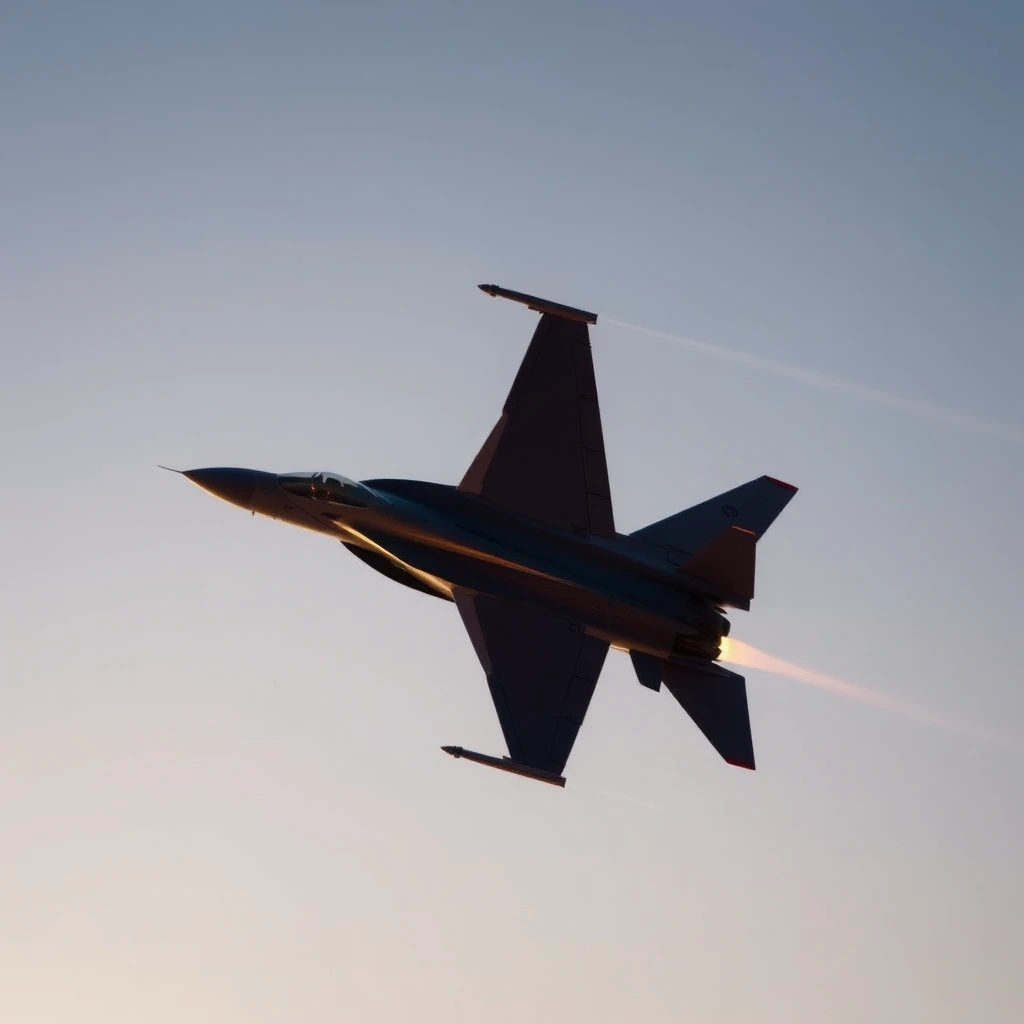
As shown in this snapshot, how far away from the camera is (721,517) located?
44406 mm

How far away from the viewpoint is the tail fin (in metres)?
43.7

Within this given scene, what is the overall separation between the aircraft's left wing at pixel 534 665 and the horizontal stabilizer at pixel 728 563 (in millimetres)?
3044

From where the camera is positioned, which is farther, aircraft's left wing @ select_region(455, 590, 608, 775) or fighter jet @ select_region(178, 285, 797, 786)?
fighter jet @ select_region(178, 285, 797, 786)

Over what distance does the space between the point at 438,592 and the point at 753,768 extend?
8959 millimetres

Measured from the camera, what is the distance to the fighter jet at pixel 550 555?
4181 cm

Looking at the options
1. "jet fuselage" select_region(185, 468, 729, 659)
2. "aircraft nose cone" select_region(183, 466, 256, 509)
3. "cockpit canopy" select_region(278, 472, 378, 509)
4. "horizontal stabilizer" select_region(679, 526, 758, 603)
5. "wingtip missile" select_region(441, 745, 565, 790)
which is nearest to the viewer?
"wingtip missile" select_region(441, 745, 565, 790)

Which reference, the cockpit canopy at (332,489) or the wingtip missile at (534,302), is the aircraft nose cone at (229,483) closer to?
the cockpit canopy at (332,489)

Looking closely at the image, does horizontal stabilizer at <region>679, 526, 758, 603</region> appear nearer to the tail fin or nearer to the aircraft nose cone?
the tail fin

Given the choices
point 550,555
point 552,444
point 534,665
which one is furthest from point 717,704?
point 552,444

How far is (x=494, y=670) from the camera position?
41719mm

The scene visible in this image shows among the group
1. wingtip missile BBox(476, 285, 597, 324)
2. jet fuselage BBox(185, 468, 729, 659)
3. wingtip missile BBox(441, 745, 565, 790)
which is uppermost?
wingtip missile BBox(476, 285, 597, 324)

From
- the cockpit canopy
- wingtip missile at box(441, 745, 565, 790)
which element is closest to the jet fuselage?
the cockpit canopy

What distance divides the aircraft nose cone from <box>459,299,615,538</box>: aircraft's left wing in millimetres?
5455

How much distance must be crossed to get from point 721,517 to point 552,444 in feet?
15.8
